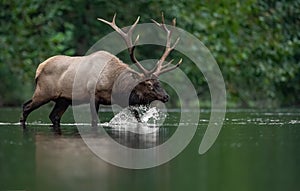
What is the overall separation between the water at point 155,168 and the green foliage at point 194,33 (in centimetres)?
997

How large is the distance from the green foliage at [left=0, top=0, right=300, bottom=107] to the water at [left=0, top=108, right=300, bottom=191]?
393 inches

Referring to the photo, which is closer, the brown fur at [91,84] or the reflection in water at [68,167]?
the reflection in water at [68,167]

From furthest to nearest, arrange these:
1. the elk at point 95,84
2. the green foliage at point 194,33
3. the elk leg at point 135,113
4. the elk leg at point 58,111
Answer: the green foliage at point 194,33, the elk leg at point 58,111, the elk leg at point 135,113, the elk at point 95,84

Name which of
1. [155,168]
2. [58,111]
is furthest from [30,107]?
[155,168]

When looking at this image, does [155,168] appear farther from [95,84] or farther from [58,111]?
[58,111]

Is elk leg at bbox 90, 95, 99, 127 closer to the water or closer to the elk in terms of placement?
the elk

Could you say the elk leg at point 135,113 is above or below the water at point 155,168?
above

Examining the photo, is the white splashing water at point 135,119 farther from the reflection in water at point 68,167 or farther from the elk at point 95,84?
the reflection in water at point 68,167

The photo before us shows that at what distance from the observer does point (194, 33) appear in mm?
19359

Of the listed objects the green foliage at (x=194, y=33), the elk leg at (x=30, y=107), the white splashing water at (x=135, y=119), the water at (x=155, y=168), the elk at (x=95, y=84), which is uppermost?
the green foliage at (x=194, y=33)

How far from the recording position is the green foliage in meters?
19.2

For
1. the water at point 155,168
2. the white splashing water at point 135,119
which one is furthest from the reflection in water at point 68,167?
the white splashing water at point 135,119

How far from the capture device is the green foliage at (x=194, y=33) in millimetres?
19188

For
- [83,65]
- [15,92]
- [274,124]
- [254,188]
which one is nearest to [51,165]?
[254,188]
